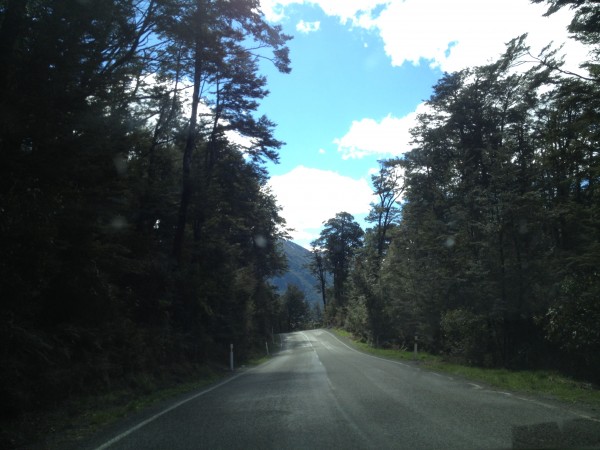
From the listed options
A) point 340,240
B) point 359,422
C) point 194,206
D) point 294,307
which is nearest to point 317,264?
point 340,240

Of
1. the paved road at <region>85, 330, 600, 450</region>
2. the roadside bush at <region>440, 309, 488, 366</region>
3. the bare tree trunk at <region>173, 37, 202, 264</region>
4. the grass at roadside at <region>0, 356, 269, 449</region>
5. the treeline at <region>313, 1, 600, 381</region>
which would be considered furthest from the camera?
the bare tree trunk at <region>173, 37, 202, 264</region>

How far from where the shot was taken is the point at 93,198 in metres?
10.6

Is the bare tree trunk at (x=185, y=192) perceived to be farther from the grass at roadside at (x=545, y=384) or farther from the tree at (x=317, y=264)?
the tree at (x=317, y=264)

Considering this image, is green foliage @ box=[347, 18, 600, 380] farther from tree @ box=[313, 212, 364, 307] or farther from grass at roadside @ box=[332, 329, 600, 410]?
tree @ box=[313, 212, 364, 307]

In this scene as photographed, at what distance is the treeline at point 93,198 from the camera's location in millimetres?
8227

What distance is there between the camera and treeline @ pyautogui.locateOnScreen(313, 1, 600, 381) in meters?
13.9

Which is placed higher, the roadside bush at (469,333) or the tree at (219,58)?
the tree at (219,58)

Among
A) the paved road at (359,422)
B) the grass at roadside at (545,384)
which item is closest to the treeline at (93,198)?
the paved road at (359,422)

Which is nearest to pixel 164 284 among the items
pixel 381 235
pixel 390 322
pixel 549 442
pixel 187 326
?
pixel 187 326

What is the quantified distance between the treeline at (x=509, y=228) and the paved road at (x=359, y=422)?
6853mm

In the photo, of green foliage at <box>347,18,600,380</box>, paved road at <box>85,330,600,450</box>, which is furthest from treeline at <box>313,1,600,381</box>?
paved road at <box>85,330,600,450</box>

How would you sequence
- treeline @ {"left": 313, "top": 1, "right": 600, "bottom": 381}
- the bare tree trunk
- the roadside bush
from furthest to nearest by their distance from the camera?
the bare tree trunk < the roadside bush < treeline @ {"left": 313, "top": 1, "right": 600, "bottom": 381}

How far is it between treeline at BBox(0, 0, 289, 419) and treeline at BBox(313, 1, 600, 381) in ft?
34.1

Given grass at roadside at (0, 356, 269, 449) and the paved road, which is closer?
the paved road
